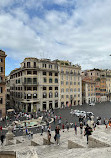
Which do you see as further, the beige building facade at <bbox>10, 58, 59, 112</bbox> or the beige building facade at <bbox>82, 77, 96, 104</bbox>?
the beige building facade at <bbox>82, 77, 96, 104</bbox>

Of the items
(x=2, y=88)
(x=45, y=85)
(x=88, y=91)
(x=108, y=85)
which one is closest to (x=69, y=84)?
(x=45, y=85)

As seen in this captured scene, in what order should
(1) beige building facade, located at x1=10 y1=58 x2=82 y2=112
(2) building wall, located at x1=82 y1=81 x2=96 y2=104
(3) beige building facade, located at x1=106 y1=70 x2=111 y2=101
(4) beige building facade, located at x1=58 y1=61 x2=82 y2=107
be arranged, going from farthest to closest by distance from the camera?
(3) beige building facade, located at x1=106 y1=70 x2=111 y2=101, (2) building wall, located at x1=82 y1=81 x2=96 y2=104, (4) beige building facade, located at x1=58 y1=61 x2=82 y2=107, (1) beige building facade, located at x1=10 y1=58 x2=82 y2=112

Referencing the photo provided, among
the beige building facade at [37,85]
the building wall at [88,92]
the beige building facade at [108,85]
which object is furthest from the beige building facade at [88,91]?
the beige building facade at [37,85]

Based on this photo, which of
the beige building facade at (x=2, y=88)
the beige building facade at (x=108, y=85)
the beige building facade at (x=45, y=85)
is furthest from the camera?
the beige building facade at (x=108, y=85)

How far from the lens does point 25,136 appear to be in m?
19.5

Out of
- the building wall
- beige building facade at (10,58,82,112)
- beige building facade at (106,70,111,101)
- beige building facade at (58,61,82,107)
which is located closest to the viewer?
beige building facade at (10,58,82,112)

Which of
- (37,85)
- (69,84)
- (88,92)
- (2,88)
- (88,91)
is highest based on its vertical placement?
(69,84)

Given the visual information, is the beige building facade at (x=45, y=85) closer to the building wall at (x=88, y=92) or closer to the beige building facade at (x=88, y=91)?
the beige building facade at (x=88, y=91)

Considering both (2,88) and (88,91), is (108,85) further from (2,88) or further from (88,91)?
(2,88)

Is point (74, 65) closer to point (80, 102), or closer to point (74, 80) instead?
point (74, 80)

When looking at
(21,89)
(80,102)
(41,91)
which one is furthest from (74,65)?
(21,89)

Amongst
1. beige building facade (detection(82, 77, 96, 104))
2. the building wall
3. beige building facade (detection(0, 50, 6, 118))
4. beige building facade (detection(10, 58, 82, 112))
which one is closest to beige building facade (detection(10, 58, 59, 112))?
beige building facade (detection(10, 58, 82, 112))

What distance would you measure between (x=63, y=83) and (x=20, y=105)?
17.4 m

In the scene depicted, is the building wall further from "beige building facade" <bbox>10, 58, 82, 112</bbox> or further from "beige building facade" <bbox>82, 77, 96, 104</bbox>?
"beige building facade" <bbox>10, 58, 82, 112</bbox>
